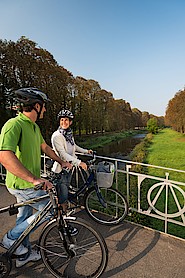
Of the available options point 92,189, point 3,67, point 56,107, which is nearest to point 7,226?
point 92,189

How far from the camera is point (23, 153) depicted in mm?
2145

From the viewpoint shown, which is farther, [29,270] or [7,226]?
[7,226]

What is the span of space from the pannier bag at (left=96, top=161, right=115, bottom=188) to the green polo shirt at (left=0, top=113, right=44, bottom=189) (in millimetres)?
1210

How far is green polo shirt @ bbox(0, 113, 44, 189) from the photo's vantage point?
1.95 m

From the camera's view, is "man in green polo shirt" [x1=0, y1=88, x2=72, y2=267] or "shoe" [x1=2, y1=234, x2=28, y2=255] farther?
"shoe" [x1=2, y1=234, x2=28, y2=255]

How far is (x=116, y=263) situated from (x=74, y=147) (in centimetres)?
164

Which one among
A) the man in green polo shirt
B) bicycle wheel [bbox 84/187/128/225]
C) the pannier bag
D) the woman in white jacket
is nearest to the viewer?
the man in green polo shirt

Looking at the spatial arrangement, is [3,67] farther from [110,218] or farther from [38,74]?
[110,218]

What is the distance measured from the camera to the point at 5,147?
1.90 m

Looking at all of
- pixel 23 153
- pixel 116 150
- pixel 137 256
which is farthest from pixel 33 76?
pixel 137 256

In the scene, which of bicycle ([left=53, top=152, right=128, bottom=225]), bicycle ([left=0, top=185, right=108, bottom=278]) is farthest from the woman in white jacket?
bicycle ([left=0, top=185, right=108, bottom=278])

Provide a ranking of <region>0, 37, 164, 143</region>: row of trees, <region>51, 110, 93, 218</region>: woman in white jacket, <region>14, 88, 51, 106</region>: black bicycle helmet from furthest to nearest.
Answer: <region>0, 37, 164, 143</region>: row of trees
<region>51, 110, 93, 218</region>: woman in white jacket
<region>14, 88, 51, 106</region>: black bicycle helmet

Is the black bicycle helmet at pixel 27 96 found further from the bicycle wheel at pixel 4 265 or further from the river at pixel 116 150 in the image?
the river at pixel 116 150

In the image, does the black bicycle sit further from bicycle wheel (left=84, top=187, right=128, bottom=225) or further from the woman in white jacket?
the woman in white jacket
